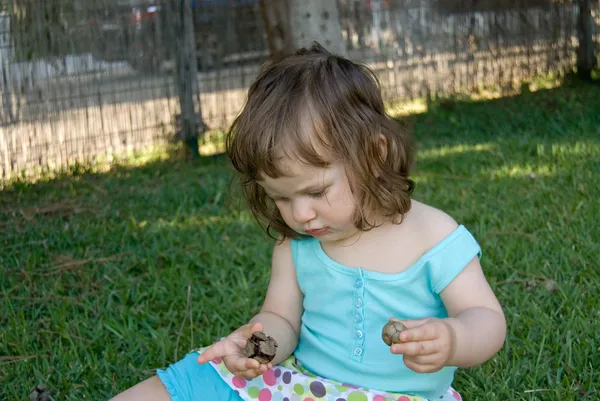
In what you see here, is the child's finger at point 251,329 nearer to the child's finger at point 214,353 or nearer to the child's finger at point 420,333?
the child's finger at point 214,353

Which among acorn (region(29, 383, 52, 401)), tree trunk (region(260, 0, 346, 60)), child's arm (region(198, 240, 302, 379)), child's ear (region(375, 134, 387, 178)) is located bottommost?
acorn (region(29, 383, 52, 401))

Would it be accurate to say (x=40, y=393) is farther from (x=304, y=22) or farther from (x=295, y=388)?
(x=304, y=22)

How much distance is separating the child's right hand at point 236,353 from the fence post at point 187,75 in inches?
150

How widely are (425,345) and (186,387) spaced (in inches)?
25.3

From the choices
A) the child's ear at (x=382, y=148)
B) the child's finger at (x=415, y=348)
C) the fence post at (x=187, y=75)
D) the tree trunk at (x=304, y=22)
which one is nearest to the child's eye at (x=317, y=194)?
the child's ear at (x=382, y=148)

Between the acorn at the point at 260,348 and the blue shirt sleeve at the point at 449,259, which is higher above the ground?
the blue shirt sleeve at the point at 449,259

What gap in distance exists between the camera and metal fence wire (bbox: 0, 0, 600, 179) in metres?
5.07

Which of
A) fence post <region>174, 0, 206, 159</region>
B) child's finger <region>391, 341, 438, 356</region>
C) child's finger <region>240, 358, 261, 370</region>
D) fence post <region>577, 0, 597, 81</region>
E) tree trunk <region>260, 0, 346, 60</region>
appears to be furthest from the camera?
fence post <region>577, 0, 597, 81</region>

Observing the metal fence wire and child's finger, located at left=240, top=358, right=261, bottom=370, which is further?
the metal fence wire

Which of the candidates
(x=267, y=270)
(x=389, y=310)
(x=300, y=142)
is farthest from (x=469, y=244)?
(x=267, y=270)

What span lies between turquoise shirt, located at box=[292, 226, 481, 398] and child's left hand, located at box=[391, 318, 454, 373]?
0.79 feet

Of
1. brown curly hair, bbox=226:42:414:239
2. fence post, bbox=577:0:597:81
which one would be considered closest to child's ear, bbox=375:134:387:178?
brown curly hair, bbox=226:42:414:239

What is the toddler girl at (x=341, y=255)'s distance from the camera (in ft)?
5.91

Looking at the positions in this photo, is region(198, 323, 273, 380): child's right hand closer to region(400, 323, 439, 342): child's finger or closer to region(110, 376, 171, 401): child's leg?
region(110, 376, 171, 401): child's leg
